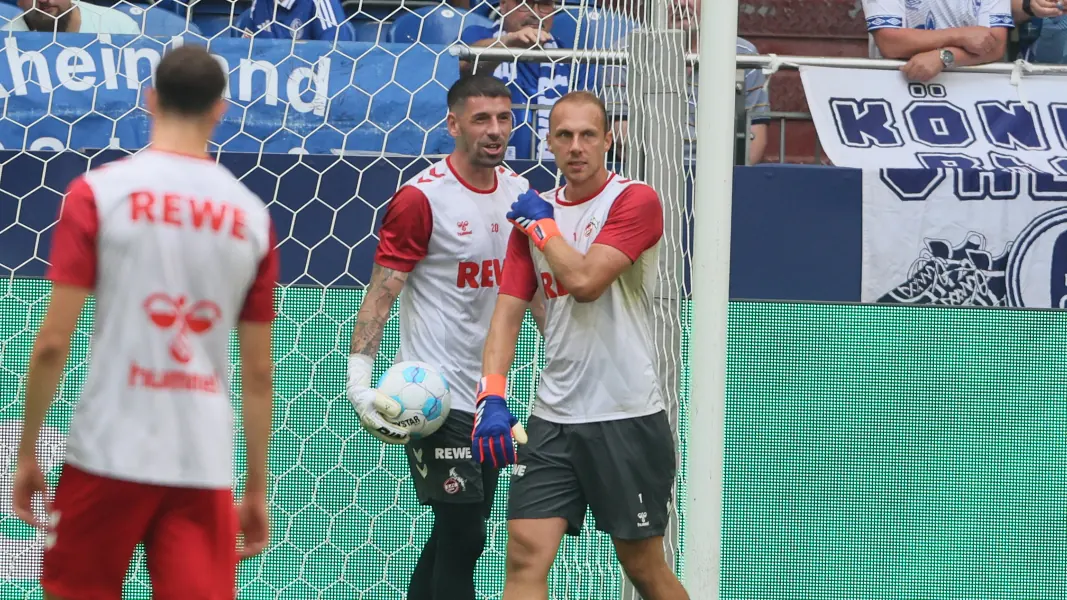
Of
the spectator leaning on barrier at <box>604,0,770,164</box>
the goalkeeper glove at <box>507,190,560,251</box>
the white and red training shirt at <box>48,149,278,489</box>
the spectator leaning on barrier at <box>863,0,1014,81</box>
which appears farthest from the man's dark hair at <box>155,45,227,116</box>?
the spectator leaning on barrier at <box>863,0,1014,81</box>

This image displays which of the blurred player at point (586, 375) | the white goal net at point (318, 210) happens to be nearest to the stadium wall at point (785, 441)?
the white goal net at point (318, 210)

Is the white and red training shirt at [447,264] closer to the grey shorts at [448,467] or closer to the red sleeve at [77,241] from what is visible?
the grey shorts at [448,467]

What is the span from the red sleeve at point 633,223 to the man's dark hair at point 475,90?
65cm

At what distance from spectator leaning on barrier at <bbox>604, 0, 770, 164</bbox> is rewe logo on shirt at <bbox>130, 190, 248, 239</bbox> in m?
2.59

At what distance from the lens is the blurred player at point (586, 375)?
4148 mm

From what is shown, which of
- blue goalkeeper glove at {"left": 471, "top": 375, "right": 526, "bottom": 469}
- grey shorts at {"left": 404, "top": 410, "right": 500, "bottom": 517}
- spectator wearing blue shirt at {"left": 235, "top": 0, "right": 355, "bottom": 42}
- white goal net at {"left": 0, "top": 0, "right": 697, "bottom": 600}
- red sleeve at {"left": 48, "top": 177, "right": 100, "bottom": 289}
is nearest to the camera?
red sleeve at {"left": 48, "top": 177, "right": 100, "bottom": 289}

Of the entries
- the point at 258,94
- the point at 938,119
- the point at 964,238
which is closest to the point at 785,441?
the point at 964,238

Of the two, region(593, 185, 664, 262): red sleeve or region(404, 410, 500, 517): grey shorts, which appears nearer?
region(593, 185, 664, 262): red sleeve

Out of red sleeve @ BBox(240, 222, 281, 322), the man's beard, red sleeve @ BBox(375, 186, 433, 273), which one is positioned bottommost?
red sleeve @ BBox(240, 222, 281, 322)

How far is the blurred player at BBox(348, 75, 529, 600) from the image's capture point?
4.56m

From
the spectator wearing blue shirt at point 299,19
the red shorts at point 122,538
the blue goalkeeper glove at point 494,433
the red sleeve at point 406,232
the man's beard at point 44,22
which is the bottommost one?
the red shorts at point 122,538

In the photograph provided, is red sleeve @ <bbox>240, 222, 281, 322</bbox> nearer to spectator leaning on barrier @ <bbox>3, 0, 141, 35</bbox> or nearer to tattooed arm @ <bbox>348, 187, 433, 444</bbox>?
tattooed arm @ <bbox>348, 187, 433, 444</bbox>

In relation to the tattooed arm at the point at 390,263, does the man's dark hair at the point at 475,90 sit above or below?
above

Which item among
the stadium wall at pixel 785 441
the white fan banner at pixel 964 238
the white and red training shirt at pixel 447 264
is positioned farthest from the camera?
the white fan banner at pixel 964 238
